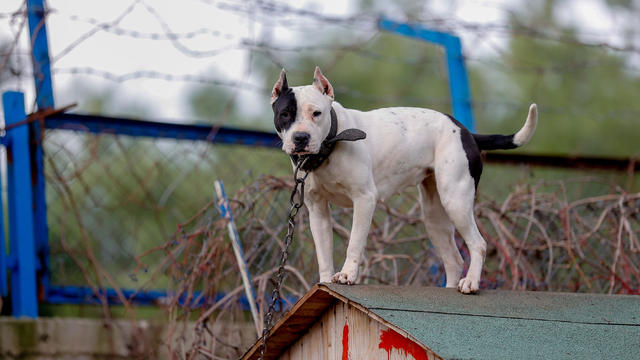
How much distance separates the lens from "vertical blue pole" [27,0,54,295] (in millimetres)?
5562

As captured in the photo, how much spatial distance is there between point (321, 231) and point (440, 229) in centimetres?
66

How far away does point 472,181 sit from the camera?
3957mm

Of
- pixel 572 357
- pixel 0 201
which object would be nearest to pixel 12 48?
pixel 0 201

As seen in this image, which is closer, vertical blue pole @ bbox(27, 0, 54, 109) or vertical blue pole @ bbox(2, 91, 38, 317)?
vertical blue pole @ bbox(2, 91, 38, 317)

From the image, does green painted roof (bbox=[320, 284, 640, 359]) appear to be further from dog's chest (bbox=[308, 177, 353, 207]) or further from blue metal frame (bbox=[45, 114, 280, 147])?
blue metal frame (bbox=[45, 114, 280, 147])

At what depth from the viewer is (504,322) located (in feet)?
11.1

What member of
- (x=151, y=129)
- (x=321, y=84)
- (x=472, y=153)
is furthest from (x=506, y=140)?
(x=151, y=129)

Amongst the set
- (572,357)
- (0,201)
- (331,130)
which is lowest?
(572,357)

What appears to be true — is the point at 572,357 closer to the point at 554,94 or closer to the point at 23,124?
the point at 23,124

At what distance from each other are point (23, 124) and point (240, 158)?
2.48 meters

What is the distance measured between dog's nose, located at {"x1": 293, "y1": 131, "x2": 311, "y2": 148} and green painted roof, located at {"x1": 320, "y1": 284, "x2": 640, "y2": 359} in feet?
1.82

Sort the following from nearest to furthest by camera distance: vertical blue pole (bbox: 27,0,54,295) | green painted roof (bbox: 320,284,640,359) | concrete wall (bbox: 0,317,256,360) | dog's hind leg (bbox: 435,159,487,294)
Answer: green painted roof (bbox: 320,284,640,359) → dog's hind leg (bbox: 435,159,487,294) → concrete wall (bbox: 0,317,256,360) → vertical blue pole (bbox: 27,0,54,295)

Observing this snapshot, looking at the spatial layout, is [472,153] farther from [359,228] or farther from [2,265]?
[2,265]

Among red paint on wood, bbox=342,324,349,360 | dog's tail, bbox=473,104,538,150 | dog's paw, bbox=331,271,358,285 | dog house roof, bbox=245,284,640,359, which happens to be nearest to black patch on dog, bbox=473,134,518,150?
dog's tail, bbox=473,104,538,150
